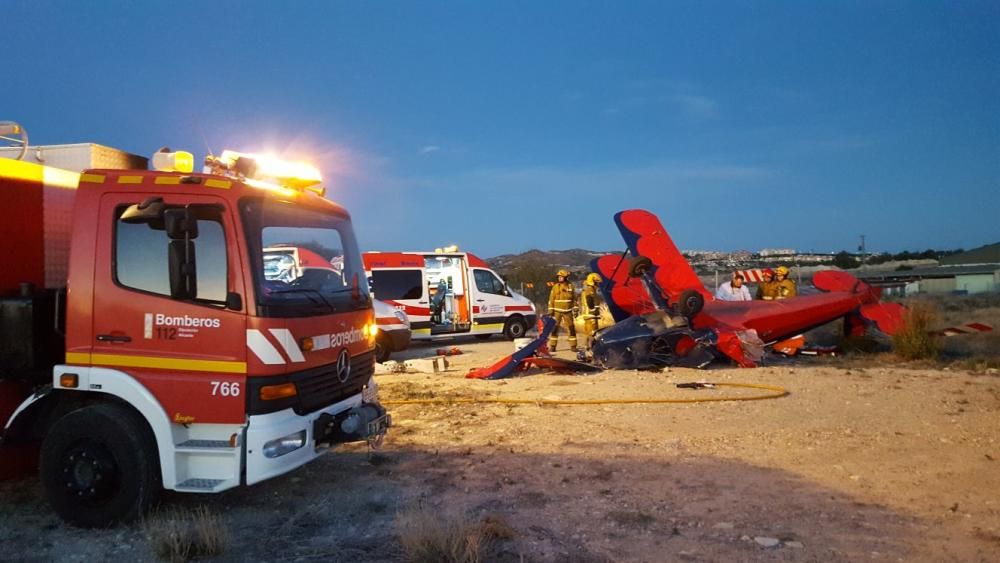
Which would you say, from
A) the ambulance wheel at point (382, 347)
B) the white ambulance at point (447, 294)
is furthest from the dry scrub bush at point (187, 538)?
the white ambulance at point (447, 294)

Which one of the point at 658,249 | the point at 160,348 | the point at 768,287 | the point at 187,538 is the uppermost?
the point at 658,249

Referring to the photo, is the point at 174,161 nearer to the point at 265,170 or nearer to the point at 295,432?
the point at 265,170

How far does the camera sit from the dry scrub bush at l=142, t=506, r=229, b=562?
447 cm

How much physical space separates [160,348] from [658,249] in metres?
10.4

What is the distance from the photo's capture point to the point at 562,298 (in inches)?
647

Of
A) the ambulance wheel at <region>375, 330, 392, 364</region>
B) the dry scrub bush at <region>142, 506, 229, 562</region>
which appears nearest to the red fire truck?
the dry scrub bush at <region>142, 506, 229, 562</region>

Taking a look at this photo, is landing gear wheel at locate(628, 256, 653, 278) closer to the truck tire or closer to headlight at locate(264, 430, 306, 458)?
headlight at locate(264, 430, 306, 458)

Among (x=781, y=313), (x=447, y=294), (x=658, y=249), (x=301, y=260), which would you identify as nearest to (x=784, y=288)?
(x=781, y=313)

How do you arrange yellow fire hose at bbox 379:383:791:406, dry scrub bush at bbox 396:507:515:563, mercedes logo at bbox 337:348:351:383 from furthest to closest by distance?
1. yellow fire hose at bbox 379:383:791:406
2. mercedes logo at bbox 337:348:351:383
3. dry scrub bush at bbox 396:507:515:563

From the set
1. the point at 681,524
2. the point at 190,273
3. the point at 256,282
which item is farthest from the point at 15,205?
the point at 681,524

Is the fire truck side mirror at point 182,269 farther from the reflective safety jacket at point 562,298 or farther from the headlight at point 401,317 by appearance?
the reflective safety jacket at point 562,298

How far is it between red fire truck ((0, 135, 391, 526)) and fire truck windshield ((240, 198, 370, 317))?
0.7 inches

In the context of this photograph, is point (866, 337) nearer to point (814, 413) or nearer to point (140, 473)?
point (814, 413)

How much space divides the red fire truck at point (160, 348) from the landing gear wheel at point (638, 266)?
7795 mm
